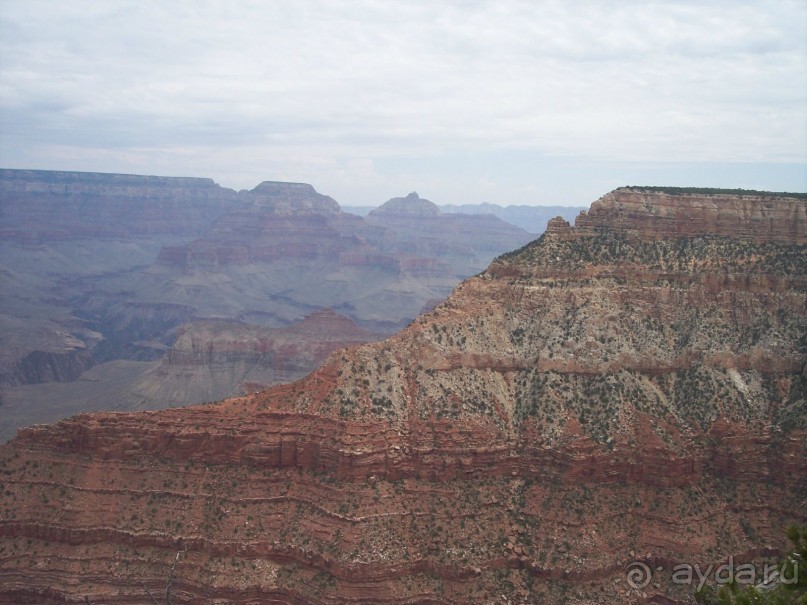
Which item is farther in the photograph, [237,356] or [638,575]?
[237,356]

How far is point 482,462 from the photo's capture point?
5369 cm

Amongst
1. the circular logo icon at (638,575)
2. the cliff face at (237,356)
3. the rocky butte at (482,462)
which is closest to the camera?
the circular logo icon at (638,575)

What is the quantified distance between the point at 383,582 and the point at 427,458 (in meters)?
9.13

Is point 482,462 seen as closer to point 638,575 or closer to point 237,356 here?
point 638,575

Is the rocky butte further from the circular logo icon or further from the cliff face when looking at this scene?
the cliff face

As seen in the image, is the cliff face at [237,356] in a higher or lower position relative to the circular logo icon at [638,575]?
lower

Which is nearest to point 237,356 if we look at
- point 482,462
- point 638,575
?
point 482,462

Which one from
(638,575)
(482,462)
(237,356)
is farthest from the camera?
(237,356)

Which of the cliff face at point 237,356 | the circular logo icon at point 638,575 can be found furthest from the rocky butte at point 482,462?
the cliff face at point 237,356

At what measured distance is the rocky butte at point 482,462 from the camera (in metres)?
48.9

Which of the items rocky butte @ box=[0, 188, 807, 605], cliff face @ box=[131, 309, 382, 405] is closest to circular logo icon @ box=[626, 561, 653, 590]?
rocky butte @ box=[0, 188, 807, 605]

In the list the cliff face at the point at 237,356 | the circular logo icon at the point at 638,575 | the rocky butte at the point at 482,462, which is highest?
the rocky butte at the point at 482,462

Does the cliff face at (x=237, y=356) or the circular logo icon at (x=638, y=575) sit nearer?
the circular logo icon at (x=638, y=575)

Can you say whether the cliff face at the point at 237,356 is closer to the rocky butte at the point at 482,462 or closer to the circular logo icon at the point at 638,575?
the rocky butte at the point at 482,462
